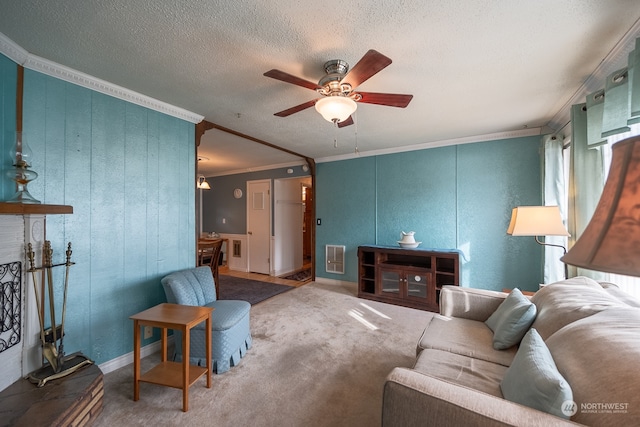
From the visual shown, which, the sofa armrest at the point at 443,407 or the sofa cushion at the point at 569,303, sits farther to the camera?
the sofa cushion at the point at 569,303

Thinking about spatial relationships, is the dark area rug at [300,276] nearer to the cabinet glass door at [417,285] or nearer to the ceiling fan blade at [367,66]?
the cabinet glass door at [417,285]

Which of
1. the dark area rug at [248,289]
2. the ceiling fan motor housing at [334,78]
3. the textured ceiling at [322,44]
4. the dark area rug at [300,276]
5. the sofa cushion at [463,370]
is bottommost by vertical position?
the dark area rug at [300,276]

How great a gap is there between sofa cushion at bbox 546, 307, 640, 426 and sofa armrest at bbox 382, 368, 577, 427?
0.41 ft

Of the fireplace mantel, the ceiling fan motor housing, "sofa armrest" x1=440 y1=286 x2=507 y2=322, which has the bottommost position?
"sofa armrest" x1=440 y1=286 x2=507 y2=322

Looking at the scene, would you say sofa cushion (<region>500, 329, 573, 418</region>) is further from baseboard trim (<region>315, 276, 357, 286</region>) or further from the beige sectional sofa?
baseboard trim (<region>315, 276, 357, 286</region>)

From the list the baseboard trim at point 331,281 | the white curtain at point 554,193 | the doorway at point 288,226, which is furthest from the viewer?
the doorway at point 288,226

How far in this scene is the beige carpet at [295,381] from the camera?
63.9 inches

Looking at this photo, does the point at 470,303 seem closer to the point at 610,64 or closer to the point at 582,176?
the point at 582,176

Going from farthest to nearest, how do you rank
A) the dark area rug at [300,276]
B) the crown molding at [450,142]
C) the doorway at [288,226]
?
1. the doorway at [288,226]
2. the dark area rug at [300,276]
3. the crown molding at [450,142]

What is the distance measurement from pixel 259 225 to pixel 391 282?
311 centimetres

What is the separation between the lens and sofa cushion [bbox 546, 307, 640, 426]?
78cm

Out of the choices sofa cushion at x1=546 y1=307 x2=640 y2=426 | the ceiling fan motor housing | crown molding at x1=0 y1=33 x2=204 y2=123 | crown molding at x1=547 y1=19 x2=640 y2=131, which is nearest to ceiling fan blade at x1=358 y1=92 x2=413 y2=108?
the ceiling fan motor housing

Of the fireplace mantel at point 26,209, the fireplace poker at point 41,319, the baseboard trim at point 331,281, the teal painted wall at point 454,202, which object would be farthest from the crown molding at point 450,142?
the fireplace poker at point 41,319

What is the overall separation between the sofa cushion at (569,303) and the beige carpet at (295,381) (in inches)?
43.3
